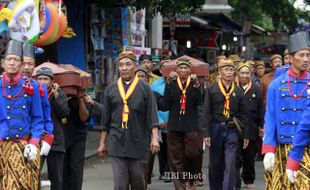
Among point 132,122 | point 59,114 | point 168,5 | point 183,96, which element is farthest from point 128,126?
point 168,5

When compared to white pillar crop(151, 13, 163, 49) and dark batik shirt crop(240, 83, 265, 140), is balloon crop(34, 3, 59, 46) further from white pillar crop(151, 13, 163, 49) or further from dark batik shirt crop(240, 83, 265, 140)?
white pillar crop(151, 13, 163, 49)

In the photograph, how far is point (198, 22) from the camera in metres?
36.0

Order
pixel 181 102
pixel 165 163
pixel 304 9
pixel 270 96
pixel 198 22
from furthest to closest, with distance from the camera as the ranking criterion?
1. pixel 304 9
2. pixel 198 22
3. pixel 165 163
4. pixel 181 102
5. pixel 270 96

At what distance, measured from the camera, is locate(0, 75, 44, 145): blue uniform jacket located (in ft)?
30.3

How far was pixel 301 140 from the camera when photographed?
23.7 feet

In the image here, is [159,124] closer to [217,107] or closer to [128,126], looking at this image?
[217,107]

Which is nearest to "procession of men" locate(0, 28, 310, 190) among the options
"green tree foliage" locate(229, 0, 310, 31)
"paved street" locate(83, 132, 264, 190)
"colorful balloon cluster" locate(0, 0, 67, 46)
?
"paved street" locate(83, 132, 264, 190)

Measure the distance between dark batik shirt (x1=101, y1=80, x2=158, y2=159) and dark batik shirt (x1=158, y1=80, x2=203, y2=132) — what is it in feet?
8.50

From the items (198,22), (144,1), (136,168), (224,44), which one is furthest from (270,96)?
(224,44)

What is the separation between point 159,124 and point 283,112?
350cm

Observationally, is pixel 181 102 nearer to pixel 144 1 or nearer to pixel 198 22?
pixel 144 1

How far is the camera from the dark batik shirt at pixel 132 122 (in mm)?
10461

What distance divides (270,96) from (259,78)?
8.55 metres

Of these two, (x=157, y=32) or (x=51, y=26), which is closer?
(x=51, y=26)
